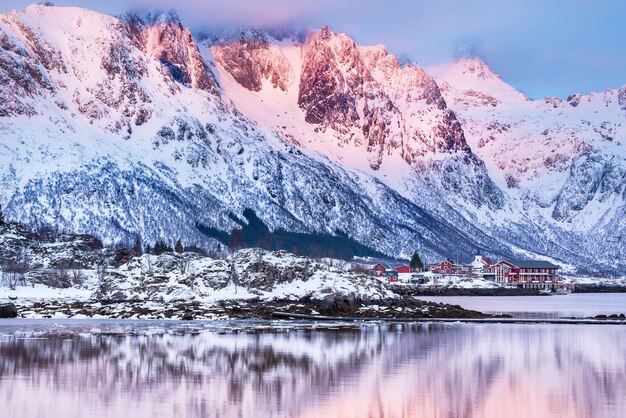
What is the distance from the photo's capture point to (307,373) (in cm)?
6150

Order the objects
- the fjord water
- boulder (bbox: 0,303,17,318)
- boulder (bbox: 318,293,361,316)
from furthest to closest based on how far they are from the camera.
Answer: boulder (bbox: 318,293,361,316) < boulder (bbox: 0,303,17,318) < the fjord water

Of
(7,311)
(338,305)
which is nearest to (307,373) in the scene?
(338,305)

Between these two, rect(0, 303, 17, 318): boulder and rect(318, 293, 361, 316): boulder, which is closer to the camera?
rect(0, 303, 17, 318): boulder

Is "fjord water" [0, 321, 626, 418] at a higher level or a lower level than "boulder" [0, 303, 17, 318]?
lower

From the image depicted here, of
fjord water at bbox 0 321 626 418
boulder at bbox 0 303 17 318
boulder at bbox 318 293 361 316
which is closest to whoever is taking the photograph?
fjord water at bbox 0 321 626 418

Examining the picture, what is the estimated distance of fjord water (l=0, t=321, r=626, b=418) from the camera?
1921 inches

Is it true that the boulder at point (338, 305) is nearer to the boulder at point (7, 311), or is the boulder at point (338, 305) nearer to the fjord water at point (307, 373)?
the fjord water at point (307, 373)

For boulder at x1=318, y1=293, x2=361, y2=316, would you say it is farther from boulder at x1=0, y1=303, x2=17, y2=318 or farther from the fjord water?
boulder at x1=0, y1=303, x2=17, y2=318

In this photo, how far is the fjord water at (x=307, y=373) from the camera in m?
48.8

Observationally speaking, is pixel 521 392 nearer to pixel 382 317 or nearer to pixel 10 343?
pixel 10 343

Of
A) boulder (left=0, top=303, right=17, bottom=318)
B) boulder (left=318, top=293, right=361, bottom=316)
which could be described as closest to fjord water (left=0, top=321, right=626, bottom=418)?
boulder (left=0, top=303, right=17, bottom=318)

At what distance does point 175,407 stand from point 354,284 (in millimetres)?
78450

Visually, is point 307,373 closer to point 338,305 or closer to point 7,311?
point 338,305

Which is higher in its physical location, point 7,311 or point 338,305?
point 338,305
